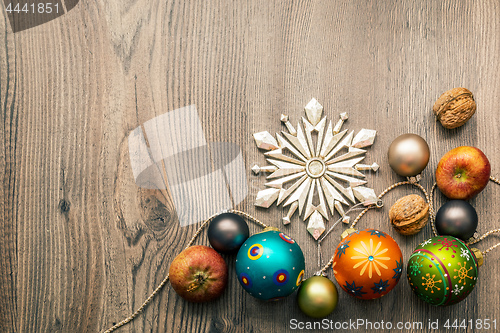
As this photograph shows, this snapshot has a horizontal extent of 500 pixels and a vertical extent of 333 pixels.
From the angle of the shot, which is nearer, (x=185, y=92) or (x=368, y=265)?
(x=368, y=265)

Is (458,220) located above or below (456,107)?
below

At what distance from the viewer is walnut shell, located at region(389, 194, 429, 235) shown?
0.88 metres

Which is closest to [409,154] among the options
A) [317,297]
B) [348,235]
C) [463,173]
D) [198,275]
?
[463,173]

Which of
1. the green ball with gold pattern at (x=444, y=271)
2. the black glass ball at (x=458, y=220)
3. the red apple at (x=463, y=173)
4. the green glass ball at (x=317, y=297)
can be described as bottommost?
the green glass ball at (x=317, y=297)

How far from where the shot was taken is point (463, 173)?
90cm

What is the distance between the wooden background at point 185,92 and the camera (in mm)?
953

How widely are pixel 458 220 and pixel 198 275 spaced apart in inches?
28.3

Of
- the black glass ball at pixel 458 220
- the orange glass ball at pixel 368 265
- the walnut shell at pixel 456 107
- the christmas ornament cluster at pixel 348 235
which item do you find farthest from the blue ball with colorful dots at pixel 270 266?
the walnut shell at pixel 456 107

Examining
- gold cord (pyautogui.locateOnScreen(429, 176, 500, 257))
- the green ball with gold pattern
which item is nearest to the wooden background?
gold cord (pyautogui.locateOnScreen(429, 176, 500, 257))

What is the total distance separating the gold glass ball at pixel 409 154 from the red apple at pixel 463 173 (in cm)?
6

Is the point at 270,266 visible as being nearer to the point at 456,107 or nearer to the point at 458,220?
the point at 458,220

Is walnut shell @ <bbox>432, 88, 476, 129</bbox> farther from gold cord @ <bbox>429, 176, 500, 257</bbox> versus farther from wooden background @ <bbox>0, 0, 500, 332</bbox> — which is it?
gold cord @ <bbox>429, 176, 500, 257</bbox>

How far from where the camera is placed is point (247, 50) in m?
0.98

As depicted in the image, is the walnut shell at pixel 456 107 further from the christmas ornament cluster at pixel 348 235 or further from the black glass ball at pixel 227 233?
the black glass ball at pixel 227 233
